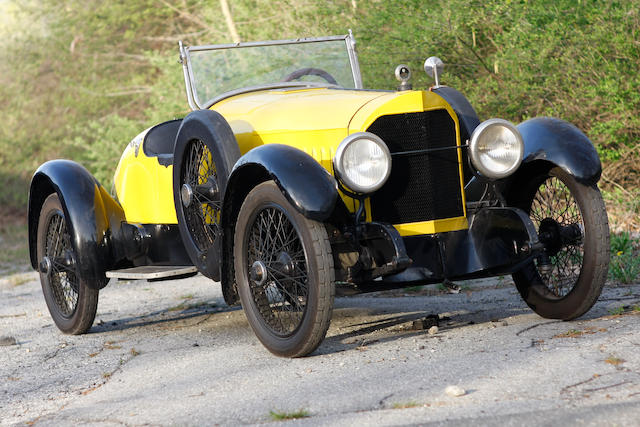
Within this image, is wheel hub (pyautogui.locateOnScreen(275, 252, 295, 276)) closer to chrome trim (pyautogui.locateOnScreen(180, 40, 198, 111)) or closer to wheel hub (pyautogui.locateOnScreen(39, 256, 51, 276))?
chrome trim (pyautogui.locateOnScreen(180, 40, 198, 111))

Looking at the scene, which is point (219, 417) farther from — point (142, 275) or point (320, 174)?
point (142, 275)

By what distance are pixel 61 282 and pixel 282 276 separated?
7.97ft

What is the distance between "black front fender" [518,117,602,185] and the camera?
15.0ft

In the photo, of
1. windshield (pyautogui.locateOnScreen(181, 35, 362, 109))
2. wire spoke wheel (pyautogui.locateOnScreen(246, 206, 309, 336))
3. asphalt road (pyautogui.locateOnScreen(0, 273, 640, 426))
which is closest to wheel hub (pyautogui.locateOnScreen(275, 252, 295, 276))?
wire spoke wheel (pyautogui.locateOnScreen(246, 206, 309, 336))

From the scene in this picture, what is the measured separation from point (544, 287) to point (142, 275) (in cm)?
248

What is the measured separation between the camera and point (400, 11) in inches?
411

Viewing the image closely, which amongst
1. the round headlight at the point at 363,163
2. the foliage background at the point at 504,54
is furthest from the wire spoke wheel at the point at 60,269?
the foliage background at the point at 504,54

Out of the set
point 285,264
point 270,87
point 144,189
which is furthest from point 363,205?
point 144,189

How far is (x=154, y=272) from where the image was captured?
214 inches

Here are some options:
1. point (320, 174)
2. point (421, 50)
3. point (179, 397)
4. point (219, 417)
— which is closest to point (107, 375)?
point (179, 397)

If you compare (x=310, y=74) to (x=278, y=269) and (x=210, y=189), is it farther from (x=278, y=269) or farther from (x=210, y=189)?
(x=278, y=269)

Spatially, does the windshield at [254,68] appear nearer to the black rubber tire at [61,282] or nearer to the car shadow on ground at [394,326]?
the black rubber tire at [61,282]

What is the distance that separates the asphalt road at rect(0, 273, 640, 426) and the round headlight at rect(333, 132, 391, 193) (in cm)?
88

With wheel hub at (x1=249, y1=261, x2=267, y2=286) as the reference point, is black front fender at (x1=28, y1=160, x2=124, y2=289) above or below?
above
